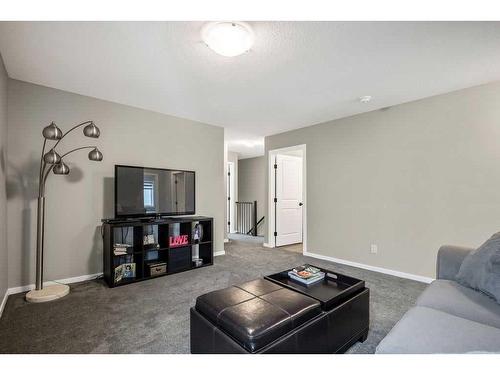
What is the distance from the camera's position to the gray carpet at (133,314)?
5.52 feet

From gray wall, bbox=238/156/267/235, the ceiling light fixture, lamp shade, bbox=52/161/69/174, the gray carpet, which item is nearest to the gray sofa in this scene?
the gray carpet

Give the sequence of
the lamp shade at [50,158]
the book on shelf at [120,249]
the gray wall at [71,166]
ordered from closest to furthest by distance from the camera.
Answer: the lamp shade at [50,158]
the gray wall at [71,166]
the book on shelf at [120,249]

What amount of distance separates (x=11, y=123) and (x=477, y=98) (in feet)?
16.6

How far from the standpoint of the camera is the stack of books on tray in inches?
74.9

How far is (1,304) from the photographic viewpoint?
218cm

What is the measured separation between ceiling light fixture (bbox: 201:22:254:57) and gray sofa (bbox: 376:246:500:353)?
2006 millimetres

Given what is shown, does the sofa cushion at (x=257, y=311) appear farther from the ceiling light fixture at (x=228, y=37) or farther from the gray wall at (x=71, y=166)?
the gray wall at (x=71, y=166)

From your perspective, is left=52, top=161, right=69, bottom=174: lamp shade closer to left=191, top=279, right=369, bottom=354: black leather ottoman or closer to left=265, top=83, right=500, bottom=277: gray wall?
left=191, top=279, right=369, bottom=354: black leather ottoman

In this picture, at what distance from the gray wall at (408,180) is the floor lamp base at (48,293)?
349 cm

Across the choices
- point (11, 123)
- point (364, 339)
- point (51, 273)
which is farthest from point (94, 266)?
point (364, 339)

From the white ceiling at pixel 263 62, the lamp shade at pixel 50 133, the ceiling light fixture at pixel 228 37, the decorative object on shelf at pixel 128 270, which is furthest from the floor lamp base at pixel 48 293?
the ceiling light fixture at pixel 228 37

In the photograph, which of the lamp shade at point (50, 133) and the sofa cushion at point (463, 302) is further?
the lamp shade at point (50, 133)
